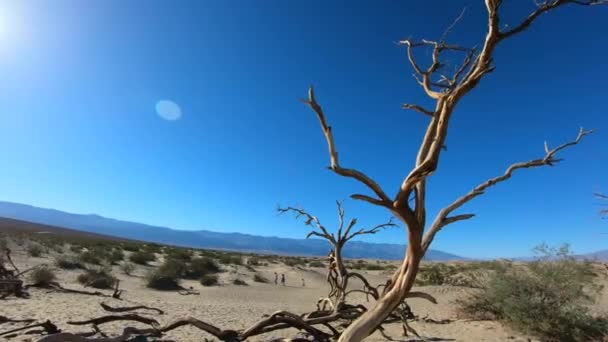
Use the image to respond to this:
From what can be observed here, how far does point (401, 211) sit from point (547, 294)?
7.47 metres

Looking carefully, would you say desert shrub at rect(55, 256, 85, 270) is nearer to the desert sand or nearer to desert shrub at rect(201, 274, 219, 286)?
the desert sand

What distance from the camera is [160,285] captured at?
15883 millimetres

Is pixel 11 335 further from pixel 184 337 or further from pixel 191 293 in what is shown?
pixel 191 293

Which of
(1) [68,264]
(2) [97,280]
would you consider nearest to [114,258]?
(1) [68,264]

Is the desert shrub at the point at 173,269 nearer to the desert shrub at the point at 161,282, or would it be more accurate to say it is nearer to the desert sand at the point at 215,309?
the desert shrub at the point at 161,282

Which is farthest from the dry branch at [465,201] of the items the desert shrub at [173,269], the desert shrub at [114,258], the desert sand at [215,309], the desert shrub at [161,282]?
the desert shrub at [114,258]

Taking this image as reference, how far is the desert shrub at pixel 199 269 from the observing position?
20.8 m

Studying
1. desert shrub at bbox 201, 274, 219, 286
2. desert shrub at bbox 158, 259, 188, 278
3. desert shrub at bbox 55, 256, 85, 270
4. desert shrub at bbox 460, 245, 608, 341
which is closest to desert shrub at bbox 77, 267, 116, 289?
desert shrub at bbox 158, 259, 188, 278

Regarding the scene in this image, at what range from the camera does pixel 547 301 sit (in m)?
8.08

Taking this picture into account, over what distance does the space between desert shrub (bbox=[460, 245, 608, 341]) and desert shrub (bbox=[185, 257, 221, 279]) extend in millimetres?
14863

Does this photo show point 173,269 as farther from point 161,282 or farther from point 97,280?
point 97,280

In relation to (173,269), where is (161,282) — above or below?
below

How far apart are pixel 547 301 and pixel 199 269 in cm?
1750

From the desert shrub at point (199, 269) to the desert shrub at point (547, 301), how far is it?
1486 centimetres
